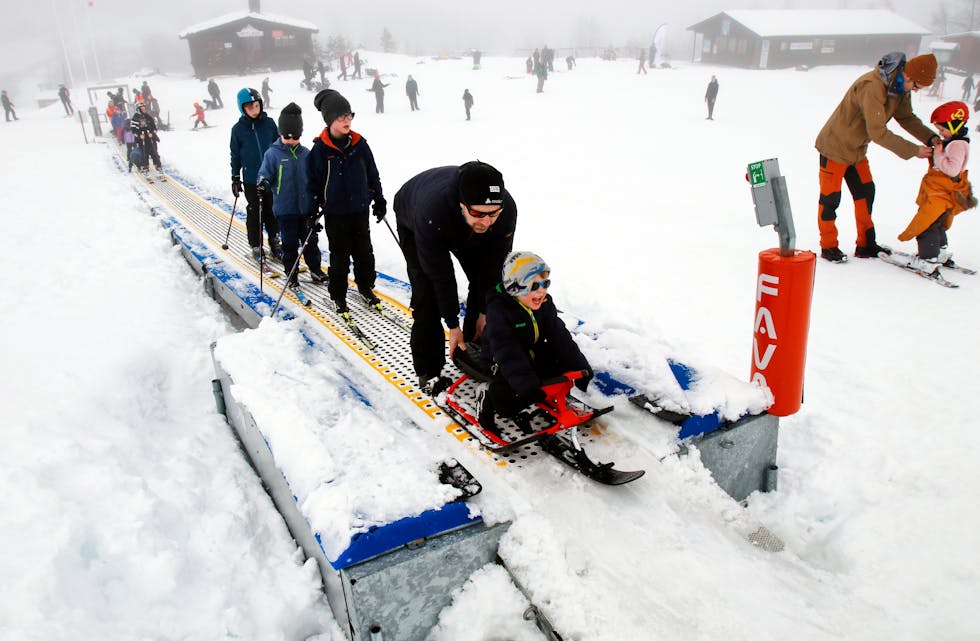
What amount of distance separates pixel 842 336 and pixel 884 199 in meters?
6.27

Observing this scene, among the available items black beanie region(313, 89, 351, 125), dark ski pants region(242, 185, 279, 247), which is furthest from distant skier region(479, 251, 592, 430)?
dark ski pants region(242, 185, 279, 247)

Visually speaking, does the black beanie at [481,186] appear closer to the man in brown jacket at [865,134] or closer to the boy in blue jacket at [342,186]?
the boy in blue jacket at [342,186]

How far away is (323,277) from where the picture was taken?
641cm

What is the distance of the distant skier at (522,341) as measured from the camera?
10.3ft

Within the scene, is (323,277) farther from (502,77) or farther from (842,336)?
(502,77)

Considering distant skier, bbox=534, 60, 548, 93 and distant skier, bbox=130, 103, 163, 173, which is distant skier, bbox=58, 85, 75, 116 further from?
distant skier, bbox=534, 60, 548, 93

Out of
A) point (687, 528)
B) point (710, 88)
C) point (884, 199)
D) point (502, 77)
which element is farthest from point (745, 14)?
point (687, 528)

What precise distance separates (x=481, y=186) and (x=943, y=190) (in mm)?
5655

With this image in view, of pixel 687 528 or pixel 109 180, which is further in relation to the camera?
pixel 109 180

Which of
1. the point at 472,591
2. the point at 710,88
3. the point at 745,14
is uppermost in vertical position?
the point at 745,14

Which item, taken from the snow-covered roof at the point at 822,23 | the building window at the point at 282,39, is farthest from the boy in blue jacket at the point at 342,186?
the building window at the point at 282,39

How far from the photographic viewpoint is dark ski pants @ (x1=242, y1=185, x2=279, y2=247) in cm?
681

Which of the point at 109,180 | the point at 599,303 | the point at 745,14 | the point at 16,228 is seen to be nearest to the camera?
the point at 599,303

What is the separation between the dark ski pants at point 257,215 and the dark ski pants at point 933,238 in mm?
7147
